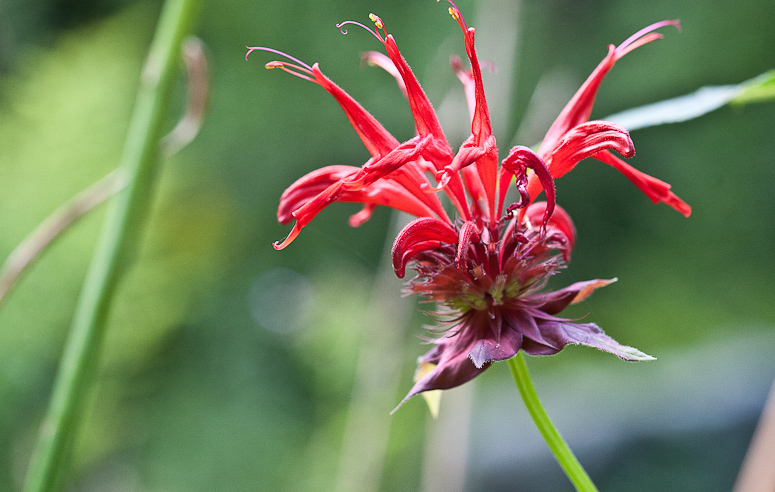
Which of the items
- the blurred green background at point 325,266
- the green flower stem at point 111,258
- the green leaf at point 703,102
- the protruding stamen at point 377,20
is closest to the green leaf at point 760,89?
the green leaf at point 703,102

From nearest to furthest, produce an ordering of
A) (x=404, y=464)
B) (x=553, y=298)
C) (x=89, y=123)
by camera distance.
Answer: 1. (x=553, y=298)
2. (x=404, y=464)
3. (x=89, y=123)

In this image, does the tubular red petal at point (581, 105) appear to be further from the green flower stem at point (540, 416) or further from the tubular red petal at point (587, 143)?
the green flower stem at point (540, 416)

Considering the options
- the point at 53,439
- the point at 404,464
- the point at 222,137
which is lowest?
the point at 404,464

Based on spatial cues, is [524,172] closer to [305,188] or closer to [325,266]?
[305,188]

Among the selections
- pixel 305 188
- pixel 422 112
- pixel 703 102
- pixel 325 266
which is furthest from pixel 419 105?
pixel 325 266

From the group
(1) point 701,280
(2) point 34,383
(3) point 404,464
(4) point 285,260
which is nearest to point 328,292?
(4) point 285,260

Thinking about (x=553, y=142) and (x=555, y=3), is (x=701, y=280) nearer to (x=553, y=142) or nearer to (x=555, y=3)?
(x=555, y=3)
